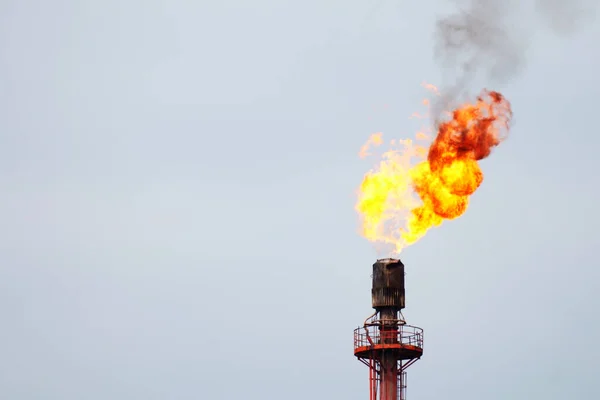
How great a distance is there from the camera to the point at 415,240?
14988 cm

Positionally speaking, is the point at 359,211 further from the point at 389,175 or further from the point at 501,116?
the point at 501,116

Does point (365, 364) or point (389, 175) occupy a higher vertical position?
point (389, 175)

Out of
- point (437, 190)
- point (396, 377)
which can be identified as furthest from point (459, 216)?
point (396, 377)

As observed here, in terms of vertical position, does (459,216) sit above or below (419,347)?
above

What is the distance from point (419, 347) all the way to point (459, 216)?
35.1 feet

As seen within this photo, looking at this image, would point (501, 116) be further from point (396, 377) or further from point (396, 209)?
point (396, 377)

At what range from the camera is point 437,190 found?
149 meters

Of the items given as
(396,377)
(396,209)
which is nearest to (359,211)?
(396,209)

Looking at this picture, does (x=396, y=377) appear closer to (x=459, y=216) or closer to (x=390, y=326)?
(x=390, y=326)

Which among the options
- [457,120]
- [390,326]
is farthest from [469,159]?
[390,326]

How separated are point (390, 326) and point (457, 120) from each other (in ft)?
55.3

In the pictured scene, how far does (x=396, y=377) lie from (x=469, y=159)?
17825 millimetres

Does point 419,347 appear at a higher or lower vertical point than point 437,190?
lower

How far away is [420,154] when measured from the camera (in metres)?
150
